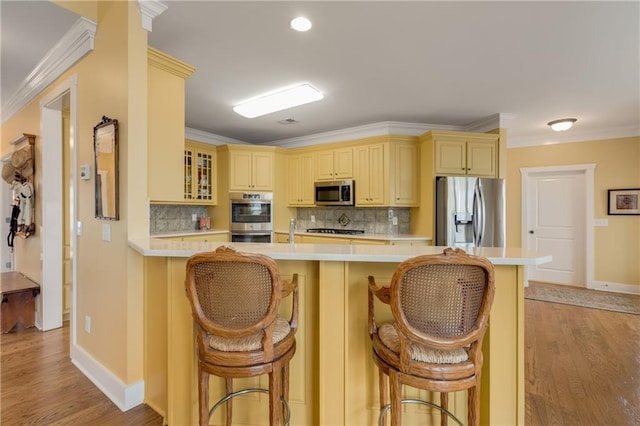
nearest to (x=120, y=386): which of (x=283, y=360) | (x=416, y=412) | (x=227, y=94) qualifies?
(x=283, y=360)

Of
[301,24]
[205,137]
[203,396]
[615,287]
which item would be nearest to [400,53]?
[301,24]

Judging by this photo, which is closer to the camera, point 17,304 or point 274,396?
point 274,396

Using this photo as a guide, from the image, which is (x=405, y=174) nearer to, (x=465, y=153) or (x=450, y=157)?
Result: (x=450, y=157)

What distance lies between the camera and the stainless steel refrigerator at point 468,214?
3.98m

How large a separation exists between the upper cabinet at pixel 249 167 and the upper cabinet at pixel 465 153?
2529mm

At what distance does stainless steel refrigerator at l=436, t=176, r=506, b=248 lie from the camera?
3979 mm

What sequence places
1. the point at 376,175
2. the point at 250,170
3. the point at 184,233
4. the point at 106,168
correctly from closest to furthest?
the point at 106,168, the point at 184,233, the point at 376,175, the point at 250,170

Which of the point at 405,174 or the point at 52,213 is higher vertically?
the point at 405,174

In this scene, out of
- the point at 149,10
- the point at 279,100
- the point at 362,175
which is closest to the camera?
the point at 149,10

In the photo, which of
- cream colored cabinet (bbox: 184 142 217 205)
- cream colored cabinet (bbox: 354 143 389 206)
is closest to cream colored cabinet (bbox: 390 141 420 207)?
cream colored cabinet (bbox: 354 143 389 206)

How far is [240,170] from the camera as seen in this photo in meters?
4.91

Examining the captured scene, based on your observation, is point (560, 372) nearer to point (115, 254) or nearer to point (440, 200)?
point (440, 200)

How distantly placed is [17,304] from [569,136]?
7.75 metres

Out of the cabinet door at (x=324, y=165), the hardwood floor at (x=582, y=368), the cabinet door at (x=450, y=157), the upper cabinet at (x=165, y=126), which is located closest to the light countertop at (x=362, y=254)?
the upper cabinet at (x=165, y=126)
